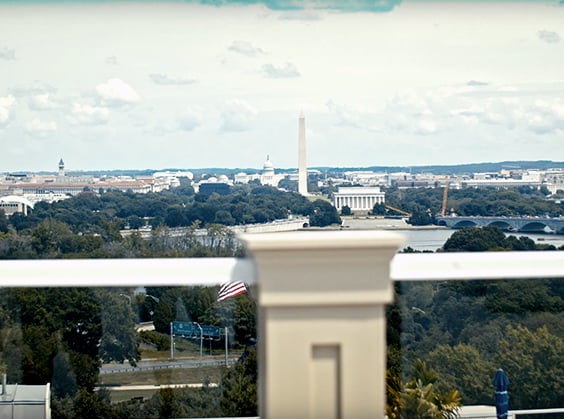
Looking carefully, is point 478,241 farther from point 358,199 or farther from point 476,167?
point 476,167

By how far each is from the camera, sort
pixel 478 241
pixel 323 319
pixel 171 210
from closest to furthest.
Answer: pixel 323 319 → pixel 478 241 → pixel 171 210

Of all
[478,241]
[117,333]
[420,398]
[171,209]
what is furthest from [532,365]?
[171,209]

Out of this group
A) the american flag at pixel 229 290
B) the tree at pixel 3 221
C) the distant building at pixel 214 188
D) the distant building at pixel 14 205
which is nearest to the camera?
the american flag at pixel 229 290

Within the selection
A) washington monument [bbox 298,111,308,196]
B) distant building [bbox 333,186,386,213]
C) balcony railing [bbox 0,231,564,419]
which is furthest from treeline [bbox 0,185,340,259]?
balcony railing [bbox 0,231,564,419]

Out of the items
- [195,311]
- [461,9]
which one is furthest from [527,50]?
[195,311]

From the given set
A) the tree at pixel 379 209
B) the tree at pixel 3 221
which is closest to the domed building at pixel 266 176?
the tree at pixel 379 209

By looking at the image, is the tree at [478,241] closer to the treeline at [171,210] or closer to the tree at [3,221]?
the treeline at [171,210]

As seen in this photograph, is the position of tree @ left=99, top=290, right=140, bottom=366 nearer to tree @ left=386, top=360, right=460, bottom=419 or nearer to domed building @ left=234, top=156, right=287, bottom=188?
tree @ left=386, top=360, right=460, bottom=419

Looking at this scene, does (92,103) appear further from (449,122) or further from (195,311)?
(195,311)
